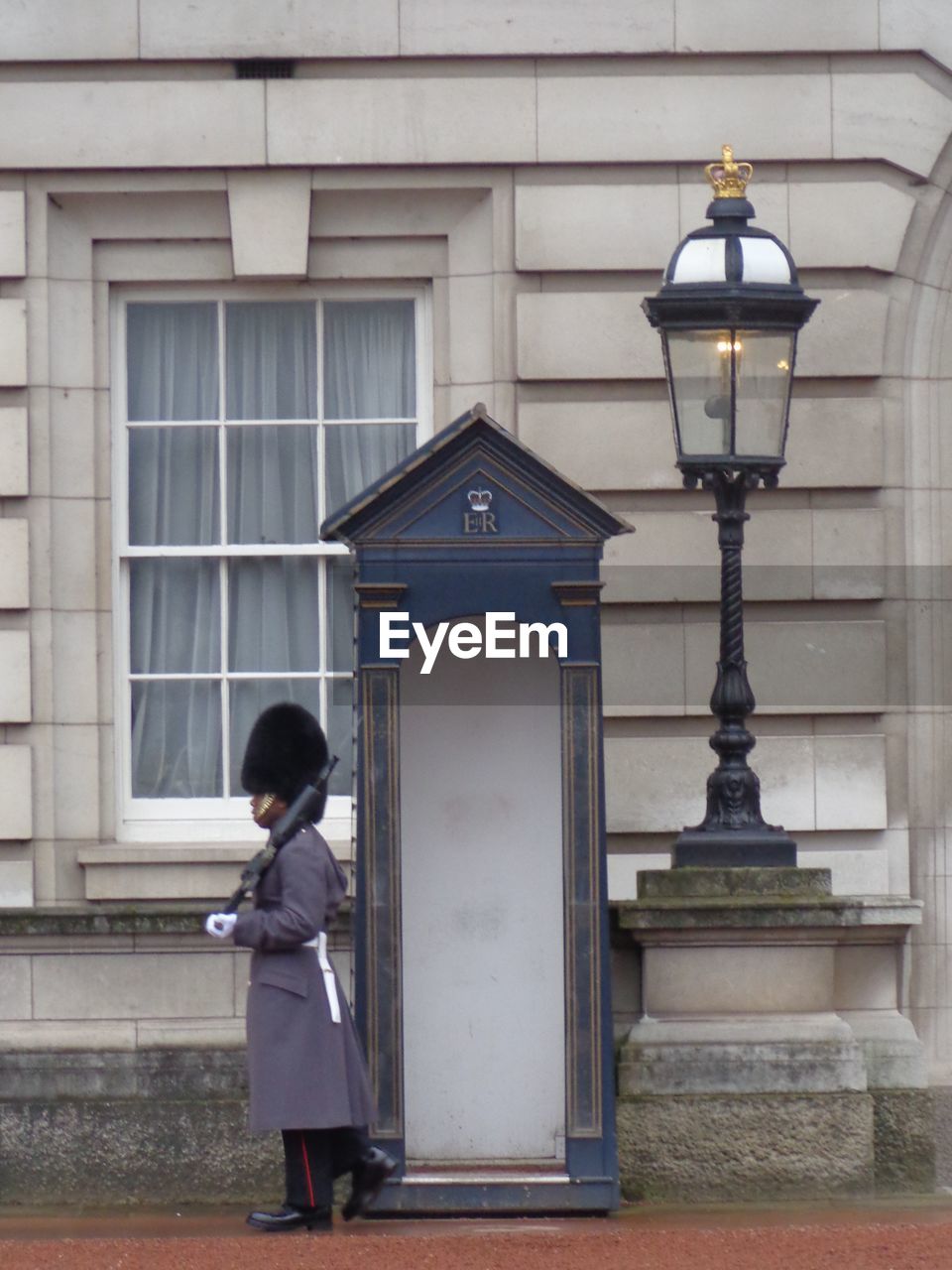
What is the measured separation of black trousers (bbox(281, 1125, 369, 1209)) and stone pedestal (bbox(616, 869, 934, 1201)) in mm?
1184

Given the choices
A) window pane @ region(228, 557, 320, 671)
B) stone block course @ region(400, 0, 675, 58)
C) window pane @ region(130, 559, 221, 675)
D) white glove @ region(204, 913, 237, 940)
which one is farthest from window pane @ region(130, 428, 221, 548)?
white glove @ region(204, 913, 237, 940)

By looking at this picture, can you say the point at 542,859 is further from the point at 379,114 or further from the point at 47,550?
the point at 379,114

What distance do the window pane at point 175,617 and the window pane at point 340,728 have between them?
498 mm

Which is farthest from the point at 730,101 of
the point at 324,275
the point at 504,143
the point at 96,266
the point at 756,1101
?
the point at 756,1101

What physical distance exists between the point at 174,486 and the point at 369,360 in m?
0.97

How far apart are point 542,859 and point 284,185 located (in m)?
3.09

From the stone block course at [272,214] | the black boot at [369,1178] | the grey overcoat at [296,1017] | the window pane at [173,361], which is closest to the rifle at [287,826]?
the grey overcoat at [296,1017]

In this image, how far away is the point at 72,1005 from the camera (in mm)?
8852

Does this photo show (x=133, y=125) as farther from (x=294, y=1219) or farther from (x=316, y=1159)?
(x=294, y=1219)

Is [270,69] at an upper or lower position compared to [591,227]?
upper

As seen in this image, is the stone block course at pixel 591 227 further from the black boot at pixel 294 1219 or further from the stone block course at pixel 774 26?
the black boot at pixel 294 1219

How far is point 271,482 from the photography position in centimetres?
947

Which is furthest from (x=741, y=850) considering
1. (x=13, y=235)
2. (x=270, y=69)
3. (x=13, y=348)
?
(x=13, y=235)

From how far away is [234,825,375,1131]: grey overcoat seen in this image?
7.14 metres
